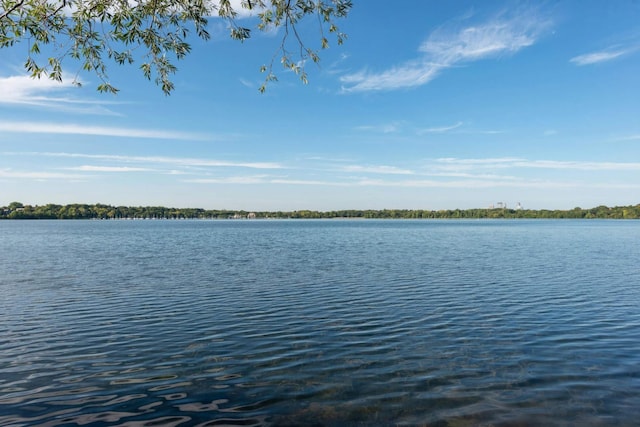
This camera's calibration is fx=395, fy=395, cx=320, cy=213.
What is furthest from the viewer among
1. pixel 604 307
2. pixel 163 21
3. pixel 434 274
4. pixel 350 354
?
pixel 434 274

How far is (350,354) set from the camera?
16078mm

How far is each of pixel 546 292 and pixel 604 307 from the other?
5.02 meters

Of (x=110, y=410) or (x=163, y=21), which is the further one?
(x=163, y=21)

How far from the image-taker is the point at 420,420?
10.9 meters

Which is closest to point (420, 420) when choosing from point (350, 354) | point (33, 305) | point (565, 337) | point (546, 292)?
point (350, 354)

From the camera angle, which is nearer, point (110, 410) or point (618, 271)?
point (110, 410)

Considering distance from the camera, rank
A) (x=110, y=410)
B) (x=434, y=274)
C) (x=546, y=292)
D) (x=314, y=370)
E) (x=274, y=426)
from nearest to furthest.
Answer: (x=274, y=426), (x=110, y=410), (x=314, y=370), (x=546, y=292), (x=434, y=274)

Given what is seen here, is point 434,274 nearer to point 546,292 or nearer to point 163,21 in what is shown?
point 546,292

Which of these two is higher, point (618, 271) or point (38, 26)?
point (38, 26)

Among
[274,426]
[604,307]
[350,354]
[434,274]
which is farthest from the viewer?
[434,274]

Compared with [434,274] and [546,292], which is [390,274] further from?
[546,292]

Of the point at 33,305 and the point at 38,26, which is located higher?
the point at 38,26

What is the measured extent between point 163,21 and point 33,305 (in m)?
22.0

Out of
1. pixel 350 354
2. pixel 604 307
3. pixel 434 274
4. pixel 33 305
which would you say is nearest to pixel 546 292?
pixel 604 307
